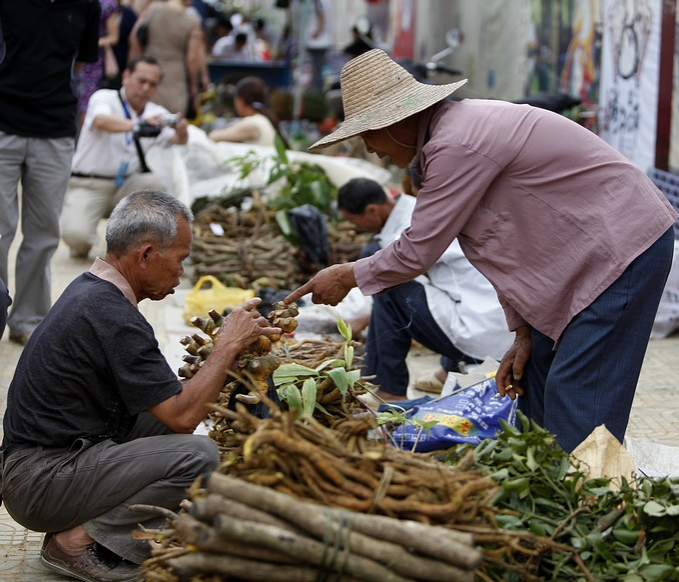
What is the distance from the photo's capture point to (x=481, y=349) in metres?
5.24

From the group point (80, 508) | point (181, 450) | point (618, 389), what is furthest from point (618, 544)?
point (80, 508)

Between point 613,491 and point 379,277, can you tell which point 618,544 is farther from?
point 379,277

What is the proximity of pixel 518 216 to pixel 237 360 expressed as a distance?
1.08 metres

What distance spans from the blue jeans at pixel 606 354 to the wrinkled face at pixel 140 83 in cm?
575

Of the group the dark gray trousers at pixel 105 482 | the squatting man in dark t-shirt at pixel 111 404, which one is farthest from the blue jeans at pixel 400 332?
the dark gray trousers at pixel 105 482

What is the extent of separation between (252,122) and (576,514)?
8.05 metres

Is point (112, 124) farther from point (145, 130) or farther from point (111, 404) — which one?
point (111, 404)

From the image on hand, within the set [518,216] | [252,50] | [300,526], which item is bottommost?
[252,50]

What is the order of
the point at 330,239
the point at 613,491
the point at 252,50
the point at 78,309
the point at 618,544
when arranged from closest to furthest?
1. the point at 618,544
2. the point at 613,491
3. the point at 78,309
4. the point at 330,239
5. the point at 252,50

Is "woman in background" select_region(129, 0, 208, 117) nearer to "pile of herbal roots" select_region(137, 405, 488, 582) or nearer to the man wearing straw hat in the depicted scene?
the man wearing straw hat

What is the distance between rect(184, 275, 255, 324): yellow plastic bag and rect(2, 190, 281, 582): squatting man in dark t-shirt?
3.47 meters

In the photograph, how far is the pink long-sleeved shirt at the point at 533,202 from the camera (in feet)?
11.0

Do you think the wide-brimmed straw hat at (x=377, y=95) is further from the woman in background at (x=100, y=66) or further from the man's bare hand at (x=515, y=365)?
the woman in background at (x=100, y=66)

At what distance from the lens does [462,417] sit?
4.33 metres
